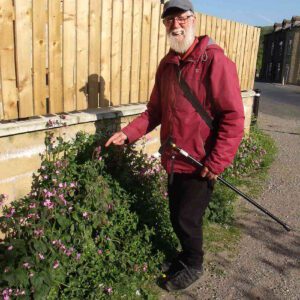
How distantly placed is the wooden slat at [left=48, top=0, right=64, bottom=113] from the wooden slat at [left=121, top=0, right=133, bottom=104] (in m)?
0.94

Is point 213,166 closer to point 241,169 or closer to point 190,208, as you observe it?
point 190,208

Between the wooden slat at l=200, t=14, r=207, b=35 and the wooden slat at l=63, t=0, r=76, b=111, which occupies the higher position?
the wooden slat at l=200, t=14, r=207, b=35

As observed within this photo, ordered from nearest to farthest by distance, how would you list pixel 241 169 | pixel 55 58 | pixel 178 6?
pixel 178 6, pixel 55 58, pixel 241 169

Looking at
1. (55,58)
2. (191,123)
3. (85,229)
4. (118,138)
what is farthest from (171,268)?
(55,58)

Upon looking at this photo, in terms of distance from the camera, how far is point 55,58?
11.4 ft

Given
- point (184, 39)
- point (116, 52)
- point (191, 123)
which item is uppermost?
point (184, 39)

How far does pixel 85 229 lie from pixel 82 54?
174 centimetres

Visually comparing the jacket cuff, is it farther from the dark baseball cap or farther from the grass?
the grass

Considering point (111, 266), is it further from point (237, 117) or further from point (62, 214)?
point (237, 117)

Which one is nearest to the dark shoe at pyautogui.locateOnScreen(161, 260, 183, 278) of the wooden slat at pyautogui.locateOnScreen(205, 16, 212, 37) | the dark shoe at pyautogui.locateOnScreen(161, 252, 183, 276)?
the dark shoe at pyautogui.locateOnScreen(161, 252, 183, 276)

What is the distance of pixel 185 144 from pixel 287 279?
165cm

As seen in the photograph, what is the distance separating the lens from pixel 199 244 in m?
3.24

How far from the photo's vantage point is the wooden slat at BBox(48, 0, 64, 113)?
335 centimetres

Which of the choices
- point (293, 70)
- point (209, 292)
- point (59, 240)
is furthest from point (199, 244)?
point (293, 70)
